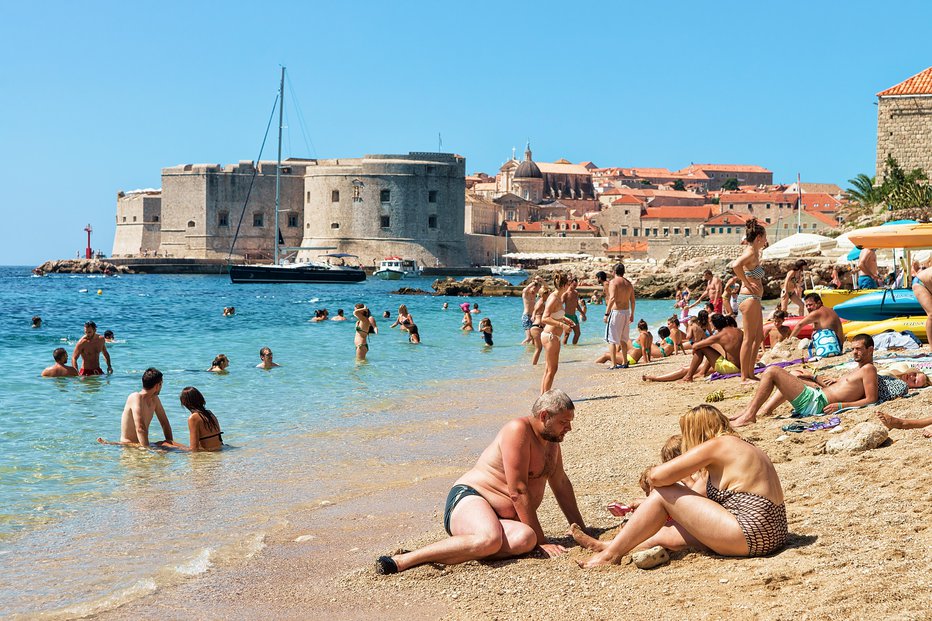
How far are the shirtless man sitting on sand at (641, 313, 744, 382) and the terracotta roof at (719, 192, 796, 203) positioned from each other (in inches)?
3392

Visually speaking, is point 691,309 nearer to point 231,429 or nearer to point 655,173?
point 231,429

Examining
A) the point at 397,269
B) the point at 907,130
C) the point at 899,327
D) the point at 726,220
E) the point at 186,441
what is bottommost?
the point at 186,441

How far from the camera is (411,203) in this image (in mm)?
61531

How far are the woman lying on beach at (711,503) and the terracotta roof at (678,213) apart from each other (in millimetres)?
82727

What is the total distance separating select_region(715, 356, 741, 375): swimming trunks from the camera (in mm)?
9297

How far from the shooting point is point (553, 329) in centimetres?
926

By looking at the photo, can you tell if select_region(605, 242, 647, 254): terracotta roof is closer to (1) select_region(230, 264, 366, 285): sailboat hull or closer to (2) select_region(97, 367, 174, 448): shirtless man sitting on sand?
(1) select_region(230, 264, 366, 285): sailboat hull

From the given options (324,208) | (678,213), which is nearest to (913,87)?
(324,208)

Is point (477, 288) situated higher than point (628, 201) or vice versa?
point (628, 201)

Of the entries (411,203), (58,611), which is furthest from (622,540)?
(411,203)

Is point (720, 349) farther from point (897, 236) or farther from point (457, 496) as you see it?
point (457, 496)

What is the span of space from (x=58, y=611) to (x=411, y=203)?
58.0 metres

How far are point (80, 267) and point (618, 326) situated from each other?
68.7 metres

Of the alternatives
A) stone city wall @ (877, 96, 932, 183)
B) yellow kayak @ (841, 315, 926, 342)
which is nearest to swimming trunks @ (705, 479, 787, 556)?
yellow kayak @ (841, 315, 926, 342)
